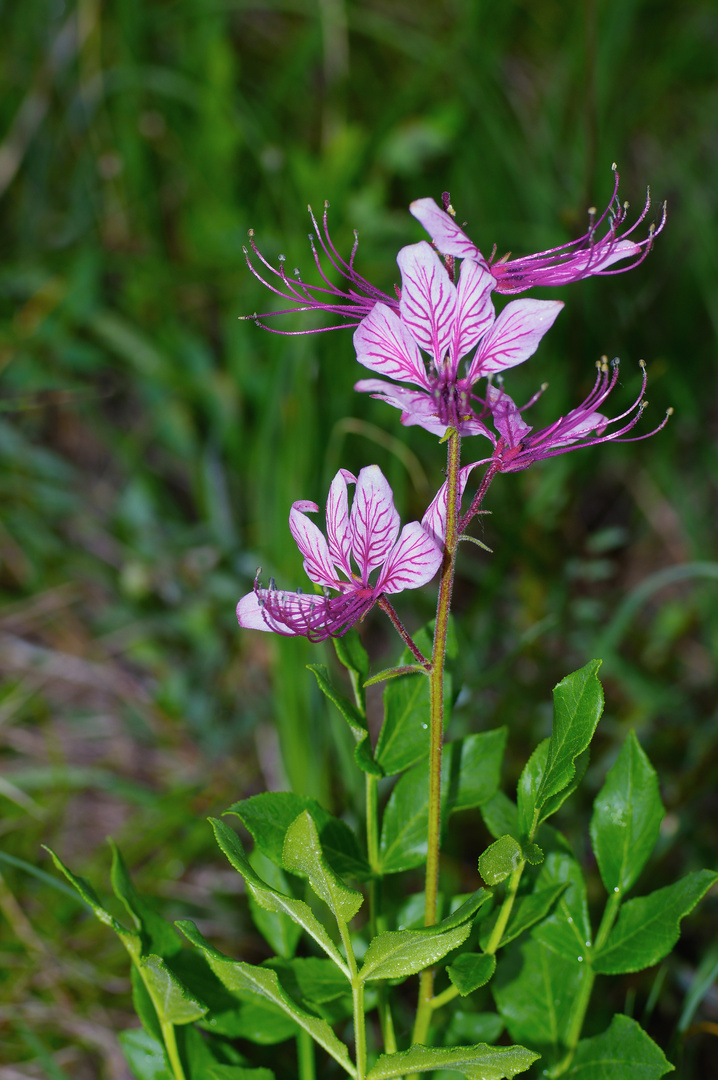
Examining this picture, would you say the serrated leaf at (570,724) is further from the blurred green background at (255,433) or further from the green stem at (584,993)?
the blurred green background at (255,433)

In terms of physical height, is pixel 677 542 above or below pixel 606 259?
below

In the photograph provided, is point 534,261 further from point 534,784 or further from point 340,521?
point 534,784

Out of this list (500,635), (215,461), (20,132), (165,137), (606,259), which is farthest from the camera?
(165,137)

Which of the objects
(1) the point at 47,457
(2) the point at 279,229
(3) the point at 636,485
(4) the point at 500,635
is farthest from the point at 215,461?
(3) the point at 636,485

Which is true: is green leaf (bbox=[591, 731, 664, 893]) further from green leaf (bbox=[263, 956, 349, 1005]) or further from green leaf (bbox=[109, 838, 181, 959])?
green leaf (bbox=[109, 838, 181, 959])

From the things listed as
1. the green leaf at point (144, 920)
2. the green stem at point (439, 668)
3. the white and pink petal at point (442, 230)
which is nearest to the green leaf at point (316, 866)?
the green stem at point (439, 668)

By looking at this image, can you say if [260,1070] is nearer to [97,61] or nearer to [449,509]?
[449,509]
